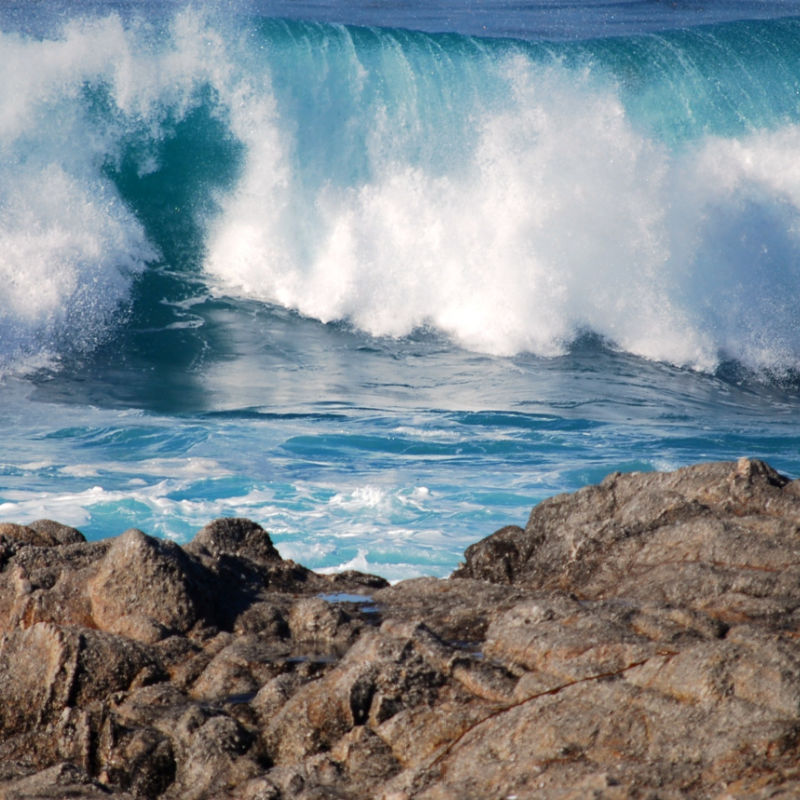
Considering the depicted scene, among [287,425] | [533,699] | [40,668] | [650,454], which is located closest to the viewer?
[533,699]

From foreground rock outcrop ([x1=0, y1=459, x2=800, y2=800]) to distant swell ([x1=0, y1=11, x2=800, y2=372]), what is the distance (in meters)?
8.39

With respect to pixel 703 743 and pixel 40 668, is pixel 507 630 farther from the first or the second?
pixel 40 668

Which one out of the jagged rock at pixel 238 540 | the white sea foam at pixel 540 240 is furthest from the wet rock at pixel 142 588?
the white sea foam at pixel 540 240

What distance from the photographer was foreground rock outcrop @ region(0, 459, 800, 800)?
2750 millimetres

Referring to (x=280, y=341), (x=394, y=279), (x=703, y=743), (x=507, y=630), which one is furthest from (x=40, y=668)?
(x=394, y=279)

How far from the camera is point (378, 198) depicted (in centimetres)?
1541

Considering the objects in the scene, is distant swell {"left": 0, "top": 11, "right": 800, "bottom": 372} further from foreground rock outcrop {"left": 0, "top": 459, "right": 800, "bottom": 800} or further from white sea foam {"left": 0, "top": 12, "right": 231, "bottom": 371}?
foreground rock outcrop {"left": 0, "top": 459, "right": 800, "bottom": 800}

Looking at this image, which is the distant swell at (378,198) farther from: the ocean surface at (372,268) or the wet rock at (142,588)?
the wet rock at (142,588)

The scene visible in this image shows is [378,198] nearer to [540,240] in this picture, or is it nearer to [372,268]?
[372,268]

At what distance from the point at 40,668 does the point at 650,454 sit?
21.3 ft

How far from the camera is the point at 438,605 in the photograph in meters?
4.07

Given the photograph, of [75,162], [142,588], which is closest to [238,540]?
[142,588]

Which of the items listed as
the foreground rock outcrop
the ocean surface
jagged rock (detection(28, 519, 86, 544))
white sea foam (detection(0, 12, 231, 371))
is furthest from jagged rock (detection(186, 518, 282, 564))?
white sea foam (detection(0, 12, 231, 371))

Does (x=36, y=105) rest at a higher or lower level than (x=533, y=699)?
higher
